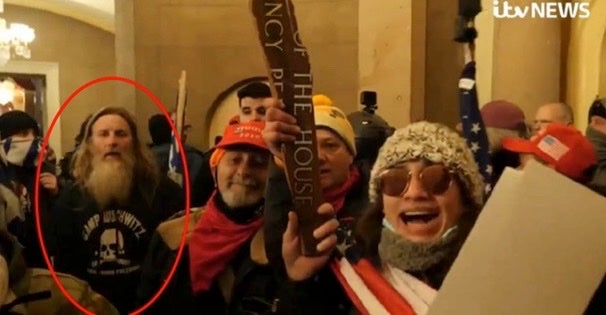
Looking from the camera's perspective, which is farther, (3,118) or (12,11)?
(12,11)

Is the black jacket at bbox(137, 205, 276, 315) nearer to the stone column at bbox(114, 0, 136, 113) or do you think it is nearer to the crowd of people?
the crowd of people

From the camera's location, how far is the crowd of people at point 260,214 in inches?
58.5

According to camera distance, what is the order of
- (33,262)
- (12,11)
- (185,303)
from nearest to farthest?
(185,303) → (33,262) → (12,11)

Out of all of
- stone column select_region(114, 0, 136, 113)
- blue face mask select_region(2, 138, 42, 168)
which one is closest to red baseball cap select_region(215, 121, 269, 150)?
blue face mask select_region(2, 138, 42, 168)

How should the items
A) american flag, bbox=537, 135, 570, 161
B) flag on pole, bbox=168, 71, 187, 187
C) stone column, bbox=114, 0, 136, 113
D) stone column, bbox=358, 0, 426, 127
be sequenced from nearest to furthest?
american flag, bbox=537, 135, 570, 161 → flag on pole, bbox=168, 71, 187, 187 → stone column, bbox=358, 0, 426, 127 → stone column, bbox=114, 0, 136, 113

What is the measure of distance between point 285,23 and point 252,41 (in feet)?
15.5

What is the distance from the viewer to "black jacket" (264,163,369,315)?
5.24 ft

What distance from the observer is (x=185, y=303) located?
2209 millimetres

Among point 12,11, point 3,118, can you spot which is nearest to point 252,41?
point 3,118

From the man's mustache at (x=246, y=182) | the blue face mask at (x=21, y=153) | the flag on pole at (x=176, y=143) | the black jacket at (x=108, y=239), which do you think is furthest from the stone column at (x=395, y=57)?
the man's mustache at (x=246, y=182)

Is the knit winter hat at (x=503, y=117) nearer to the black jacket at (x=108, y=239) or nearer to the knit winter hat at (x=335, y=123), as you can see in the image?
the knit winter hat at (x=335, y=123)

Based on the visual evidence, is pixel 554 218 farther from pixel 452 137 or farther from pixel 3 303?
pixel 3 303

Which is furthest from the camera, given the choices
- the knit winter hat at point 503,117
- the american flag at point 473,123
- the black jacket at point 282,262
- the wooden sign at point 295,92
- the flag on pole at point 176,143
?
the knit winter hat at point 503,117

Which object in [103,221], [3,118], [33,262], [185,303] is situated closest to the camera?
[185,303]
